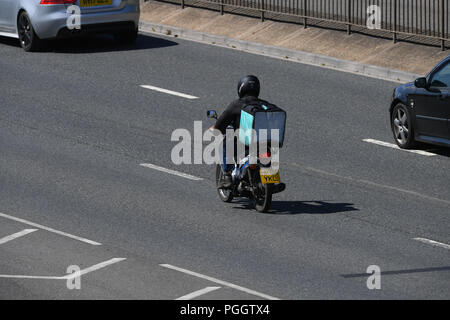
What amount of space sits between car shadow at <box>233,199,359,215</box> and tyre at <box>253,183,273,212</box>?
0.18 meters

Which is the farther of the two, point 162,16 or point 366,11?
point 162,16

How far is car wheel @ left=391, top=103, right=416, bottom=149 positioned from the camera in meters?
16.9

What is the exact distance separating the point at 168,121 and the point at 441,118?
4.44 metres

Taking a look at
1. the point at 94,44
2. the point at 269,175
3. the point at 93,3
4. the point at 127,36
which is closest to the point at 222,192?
the point at 269,175

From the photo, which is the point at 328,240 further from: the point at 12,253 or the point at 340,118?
the point at 340,118

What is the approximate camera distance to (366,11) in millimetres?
23547

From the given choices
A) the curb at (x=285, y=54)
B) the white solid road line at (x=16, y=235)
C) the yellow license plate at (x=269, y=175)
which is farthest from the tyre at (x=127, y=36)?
the white solid road line at (x=16, y=235)

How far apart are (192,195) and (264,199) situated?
127 centimetres

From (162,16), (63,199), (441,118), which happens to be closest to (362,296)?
(63,199)

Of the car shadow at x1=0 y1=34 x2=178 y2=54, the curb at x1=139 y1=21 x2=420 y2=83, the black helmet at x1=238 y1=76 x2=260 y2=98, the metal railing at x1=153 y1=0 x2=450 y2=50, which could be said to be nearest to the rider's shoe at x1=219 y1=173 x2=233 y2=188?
the black helmet at x1=238 y1=76 x2=260 y2=98

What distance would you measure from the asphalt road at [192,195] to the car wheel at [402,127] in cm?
27
